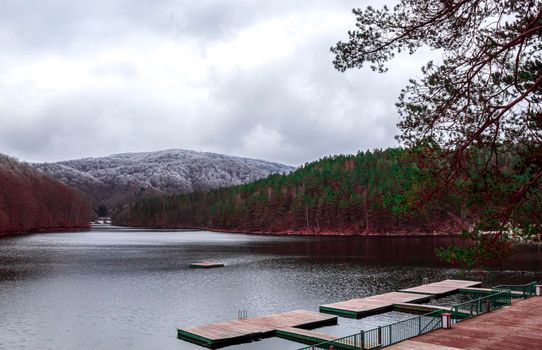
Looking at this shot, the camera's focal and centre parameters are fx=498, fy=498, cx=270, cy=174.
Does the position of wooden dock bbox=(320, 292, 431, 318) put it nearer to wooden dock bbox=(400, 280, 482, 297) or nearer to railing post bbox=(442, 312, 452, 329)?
wooden dock bbox=(400, 280, 482, 297)

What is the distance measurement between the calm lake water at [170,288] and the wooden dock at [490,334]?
11.9 m

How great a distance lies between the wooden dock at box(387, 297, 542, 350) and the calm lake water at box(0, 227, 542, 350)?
39.0 feet

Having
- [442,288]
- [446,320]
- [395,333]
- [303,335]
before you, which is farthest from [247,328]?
[442,288]

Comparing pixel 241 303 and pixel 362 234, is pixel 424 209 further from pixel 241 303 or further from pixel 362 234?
pixel 362 234

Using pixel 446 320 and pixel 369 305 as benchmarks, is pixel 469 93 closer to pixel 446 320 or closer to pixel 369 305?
pixel 446 320

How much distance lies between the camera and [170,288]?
5794 centimetres

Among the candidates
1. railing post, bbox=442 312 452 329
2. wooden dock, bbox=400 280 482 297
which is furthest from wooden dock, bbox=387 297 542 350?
wooden dock, bbox=400 280 482 297

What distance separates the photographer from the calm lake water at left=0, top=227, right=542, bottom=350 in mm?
37500

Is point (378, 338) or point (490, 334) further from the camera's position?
point (378, 338)

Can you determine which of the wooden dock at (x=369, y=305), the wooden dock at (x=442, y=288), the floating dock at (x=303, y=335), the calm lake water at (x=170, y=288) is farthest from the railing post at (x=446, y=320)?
the wooden dock at (x=442, y=288)

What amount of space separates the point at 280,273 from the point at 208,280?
11310 mm

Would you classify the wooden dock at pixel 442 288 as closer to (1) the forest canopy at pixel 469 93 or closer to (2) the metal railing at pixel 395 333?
(2) the metal railing at pixel 395 333

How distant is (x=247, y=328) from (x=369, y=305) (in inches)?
562

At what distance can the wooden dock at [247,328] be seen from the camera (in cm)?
3447
